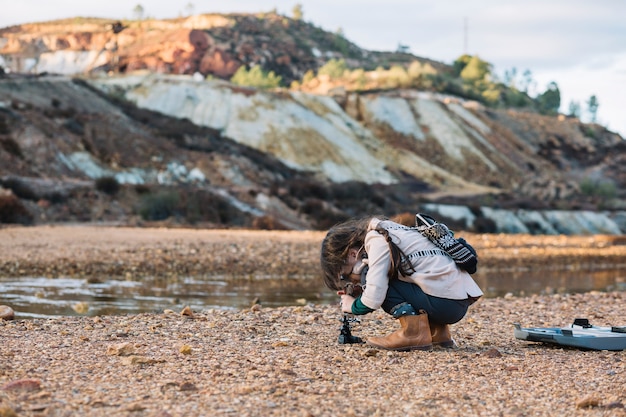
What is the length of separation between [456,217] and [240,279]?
82.5ft

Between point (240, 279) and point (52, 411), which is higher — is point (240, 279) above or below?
below

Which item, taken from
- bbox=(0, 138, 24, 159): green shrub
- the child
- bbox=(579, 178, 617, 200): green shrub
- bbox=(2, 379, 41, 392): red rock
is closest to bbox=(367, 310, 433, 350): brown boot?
the child

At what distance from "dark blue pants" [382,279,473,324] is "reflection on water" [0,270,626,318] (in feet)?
16.6

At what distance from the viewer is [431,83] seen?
265ft

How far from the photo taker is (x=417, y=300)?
665cm

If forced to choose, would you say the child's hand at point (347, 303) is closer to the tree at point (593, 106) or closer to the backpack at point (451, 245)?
the backpack at point (451, 245)

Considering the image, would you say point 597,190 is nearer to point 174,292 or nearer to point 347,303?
point 174,292

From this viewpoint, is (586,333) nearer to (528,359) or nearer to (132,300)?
(528,359)

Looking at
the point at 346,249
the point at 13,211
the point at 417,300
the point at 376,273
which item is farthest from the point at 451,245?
the point at 13,211

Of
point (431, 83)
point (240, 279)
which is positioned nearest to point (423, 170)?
point (431, 83)

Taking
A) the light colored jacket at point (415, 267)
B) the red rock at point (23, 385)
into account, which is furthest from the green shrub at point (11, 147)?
the red rock at point (23, 385)

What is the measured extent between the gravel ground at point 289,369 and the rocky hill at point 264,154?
2031 cm

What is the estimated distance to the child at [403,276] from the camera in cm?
A: 656

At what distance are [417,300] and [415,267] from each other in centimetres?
26
